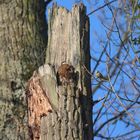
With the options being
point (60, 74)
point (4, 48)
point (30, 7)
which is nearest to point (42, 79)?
point (60, 74)

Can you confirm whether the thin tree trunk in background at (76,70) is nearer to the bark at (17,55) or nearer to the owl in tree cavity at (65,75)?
the owl in tree cavity at (65,75)

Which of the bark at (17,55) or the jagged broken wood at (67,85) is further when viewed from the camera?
the bark at (17,55)

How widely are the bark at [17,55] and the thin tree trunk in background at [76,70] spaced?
26.0 inches

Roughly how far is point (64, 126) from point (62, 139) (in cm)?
4

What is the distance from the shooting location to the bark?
255 centimetres

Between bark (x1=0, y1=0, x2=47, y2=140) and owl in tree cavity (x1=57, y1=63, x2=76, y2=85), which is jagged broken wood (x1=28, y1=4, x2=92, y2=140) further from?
bark (x1=0, y1=0, x2=47, y2=140)

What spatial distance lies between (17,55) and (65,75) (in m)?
0.87

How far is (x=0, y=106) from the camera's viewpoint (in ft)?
8.39

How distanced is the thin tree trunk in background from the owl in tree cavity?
0.02 m

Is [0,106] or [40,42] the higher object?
[40,42]

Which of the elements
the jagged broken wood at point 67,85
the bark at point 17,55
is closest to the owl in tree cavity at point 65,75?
the jagged broken wood at point 67,85

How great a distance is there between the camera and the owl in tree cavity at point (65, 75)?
1.87 metres

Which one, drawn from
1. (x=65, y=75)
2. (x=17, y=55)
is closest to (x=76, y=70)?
(x=65, y=75)

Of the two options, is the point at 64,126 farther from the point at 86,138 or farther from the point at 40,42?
the point at 40,42
